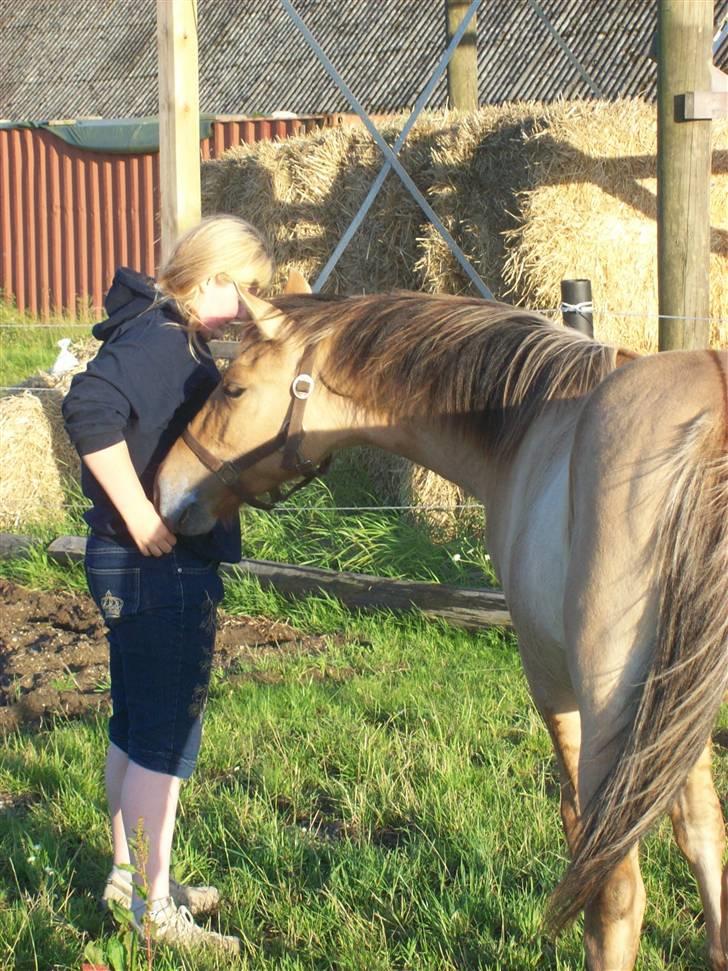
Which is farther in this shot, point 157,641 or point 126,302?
point 126,302

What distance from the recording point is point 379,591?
17.9 feet

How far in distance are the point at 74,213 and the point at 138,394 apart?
14.7 metres

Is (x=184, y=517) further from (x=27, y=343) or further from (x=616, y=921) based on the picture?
(x=27, y=343)

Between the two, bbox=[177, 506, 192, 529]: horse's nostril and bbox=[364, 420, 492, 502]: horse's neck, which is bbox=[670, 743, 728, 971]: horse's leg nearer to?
bbox=[364, 420, 492, 502]: horse's neck

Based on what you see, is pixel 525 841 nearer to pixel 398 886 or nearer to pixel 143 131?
pixel 398 886

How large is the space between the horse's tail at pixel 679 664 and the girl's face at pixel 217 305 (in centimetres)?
152

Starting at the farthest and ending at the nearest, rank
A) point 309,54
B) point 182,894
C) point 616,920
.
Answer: point 309,54, point 182,894, point 616,920

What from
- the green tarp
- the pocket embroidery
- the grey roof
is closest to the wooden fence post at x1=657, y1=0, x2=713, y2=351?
the pocket embroidery

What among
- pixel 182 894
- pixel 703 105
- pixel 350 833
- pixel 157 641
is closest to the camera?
pixel 157 641

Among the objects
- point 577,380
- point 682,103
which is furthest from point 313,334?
point 682,103

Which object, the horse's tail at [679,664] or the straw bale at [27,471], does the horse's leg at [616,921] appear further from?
the straw bale at [27,471]

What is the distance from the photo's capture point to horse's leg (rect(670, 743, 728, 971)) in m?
2.67

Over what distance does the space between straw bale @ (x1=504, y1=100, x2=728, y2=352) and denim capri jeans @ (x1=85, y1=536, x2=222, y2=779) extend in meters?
3.71

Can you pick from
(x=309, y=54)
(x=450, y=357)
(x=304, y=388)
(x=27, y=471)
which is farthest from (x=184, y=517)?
(x=309, y=54)
